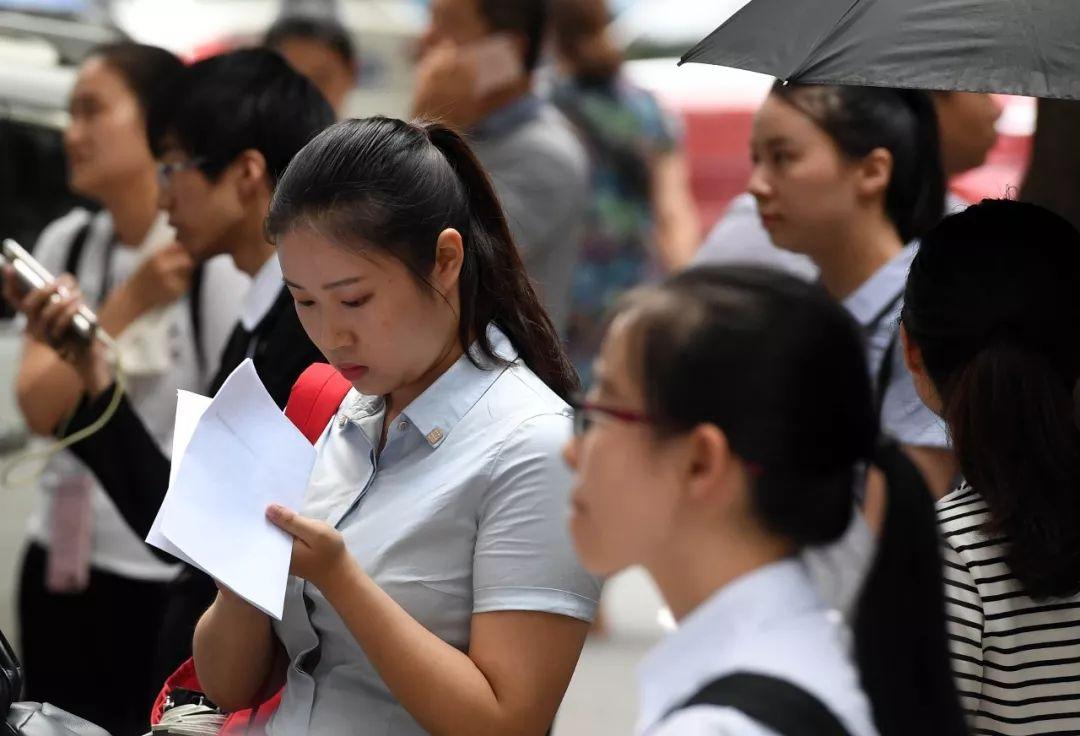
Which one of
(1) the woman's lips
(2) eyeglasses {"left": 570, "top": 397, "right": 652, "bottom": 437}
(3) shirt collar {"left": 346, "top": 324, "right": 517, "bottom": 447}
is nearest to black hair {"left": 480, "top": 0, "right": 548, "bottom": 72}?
(3) shirt collar {"left": 346, "top": 324, "right": 517, "bottom": 447}

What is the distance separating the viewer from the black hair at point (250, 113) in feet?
9.89

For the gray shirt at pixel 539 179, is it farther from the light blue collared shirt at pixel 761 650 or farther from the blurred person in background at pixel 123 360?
the light blue collared shirt at pixel 761 650

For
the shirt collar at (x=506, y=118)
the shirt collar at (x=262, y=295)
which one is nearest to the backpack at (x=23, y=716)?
the shirt collar at (x=262, y=295)

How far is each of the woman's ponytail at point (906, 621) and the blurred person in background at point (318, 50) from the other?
3.57m

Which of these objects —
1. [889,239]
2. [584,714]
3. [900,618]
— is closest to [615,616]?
[584,714]

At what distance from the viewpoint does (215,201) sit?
9.89 ft

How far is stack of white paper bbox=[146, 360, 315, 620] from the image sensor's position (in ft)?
6.33

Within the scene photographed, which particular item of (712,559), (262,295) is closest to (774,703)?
(712,559)

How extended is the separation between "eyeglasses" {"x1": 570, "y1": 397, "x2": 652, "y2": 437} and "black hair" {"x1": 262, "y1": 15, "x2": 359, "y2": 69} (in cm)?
348

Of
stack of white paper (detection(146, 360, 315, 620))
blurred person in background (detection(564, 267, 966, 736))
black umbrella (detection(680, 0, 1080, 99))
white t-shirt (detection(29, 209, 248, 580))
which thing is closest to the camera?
blurred person in background (detection(564, 267, 966, 736))

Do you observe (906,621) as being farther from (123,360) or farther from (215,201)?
(123,360)

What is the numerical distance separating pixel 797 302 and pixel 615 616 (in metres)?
4.61

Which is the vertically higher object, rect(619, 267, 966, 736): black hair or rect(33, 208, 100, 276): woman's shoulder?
rect(619, 267, 966, 736): black hair

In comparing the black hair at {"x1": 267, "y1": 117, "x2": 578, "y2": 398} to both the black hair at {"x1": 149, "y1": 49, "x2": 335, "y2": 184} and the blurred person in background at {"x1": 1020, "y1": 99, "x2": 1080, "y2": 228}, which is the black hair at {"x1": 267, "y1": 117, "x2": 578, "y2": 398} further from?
the blurred person in background at {"x1": 1020, "y1": 99, "x2": 1080, "y2": 228}
